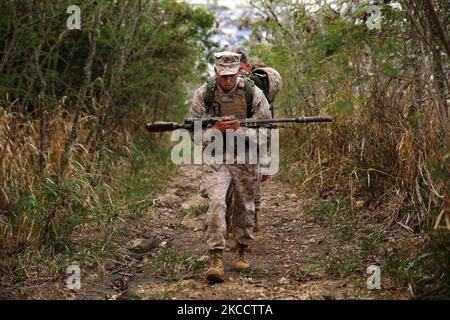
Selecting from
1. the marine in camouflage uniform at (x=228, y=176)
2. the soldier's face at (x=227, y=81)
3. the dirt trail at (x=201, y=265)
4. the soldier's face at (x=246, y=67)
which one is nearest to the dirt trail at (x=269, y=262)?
the dirt trail at (x=201, y=265)

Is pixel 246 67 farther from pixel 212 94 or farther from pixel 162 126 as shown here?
pixel 162 126

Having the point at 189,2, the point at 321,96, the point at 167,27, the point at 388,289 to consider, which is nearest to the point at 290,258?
the point at 388,289

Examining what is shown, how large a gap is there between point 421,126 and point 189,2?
24.0ft

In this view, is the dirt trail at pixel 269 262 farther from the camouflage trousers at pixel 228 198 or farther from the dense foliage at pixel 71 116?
the dense foliage at pixel 71 116

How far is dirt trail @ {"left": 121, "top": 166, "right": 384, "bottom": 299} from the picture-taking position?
4441 millimetres

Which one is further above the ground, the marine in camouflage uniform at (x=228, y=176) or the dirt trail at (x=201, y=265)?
the marine in camouflage uniform at (x=228, y=176)

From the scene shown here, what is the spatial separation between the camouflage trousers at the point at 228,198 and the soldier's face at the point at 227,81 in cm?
66

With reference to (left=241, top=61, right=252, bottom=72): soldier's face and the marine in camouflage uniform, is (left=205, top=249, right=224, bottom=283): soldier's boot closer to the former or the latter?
the marine in camouflage uniform

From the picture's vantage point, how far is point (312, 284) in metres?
4.61

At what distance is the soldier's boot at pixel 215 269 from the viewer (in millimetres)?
4680

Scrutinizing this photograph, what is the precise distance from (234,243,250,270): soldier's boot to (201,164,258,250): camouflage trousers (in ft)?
0.16

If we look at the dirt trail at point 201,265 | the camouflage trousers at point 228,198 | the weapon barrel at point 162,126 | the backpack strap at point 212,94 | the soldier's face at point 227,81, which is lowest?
the dirt trail at point 201,265

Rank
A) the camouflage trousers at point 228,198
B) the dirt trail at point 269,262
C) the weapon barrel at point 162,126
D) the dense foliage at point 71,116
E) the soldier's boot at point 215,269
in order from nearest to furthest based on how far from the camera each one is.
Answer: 1. the dirt trail at point 269,262
2. the soldier's boot at point 215,269
3. the camouflage trousers at point 228,198
4. the weapon barrel at point 162,126
5. the dense foliage at point 71,116

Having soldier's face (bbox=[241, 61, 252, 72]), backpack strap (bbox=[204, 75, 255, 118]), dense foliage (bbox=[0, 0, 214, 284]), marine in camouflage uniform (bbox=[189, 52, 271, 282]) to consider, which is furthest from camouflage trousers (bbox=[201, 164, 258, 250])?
soldier's face (bbox=[241, 61, 252, 72])
